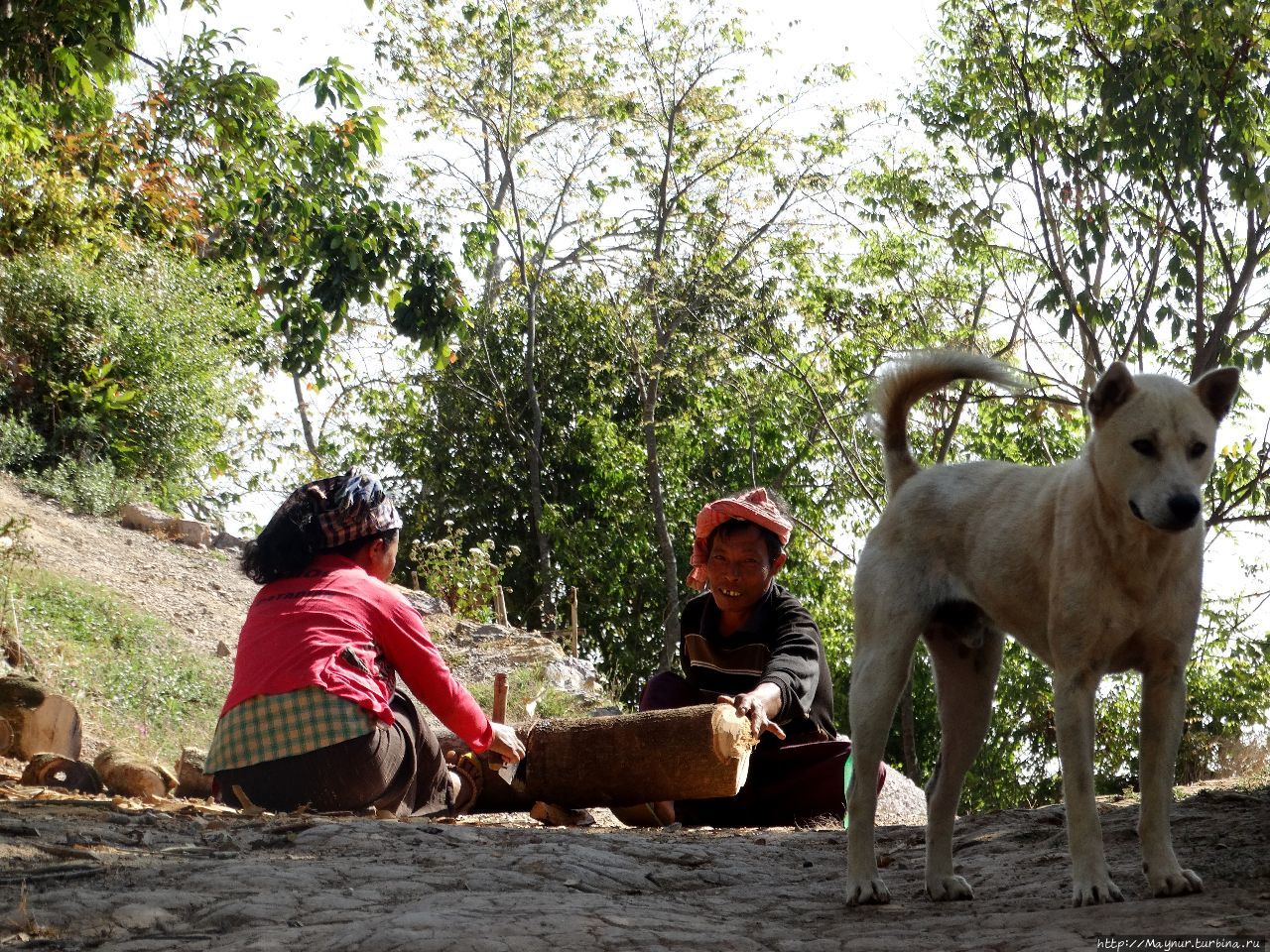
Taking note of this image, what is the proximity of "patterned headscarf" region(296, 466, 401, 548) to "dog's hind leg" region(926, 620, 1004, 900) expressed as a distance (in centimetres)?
241

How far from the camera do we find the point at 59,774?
18.5ft

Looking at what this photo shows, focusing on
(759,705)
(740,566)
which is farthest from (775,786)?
(740,566)

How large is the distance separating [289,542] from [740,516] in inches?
85.4

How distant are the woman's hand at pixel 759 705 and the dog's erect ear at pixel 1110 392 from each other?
7.68 ft

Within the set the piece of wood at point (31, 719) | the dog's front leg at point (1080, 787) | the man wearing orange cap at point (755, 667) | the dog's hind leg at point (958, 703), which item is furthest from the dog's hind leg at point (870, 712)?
the piece of wood at point (31, 719)

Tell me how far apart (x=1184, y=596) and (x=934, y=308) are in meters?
13.1

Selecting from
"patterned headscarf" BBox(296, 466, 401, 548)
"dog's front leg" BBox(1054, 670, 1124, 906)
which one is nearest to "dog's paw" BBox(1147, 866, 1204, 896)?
"dog's front leg" BBox(1054, 670, 1124, 906)

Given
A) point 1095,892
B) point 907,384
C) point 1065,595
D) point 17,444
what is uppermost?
point 17,444

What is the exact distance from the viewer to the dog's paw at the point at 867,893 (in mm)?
3902

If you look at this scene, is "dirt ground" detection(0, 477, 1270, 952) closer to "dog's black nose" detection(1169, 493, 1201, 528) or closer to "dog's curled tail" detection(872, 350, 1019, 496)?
"dog's black nose" detection(1169, 493, 1201, 528)

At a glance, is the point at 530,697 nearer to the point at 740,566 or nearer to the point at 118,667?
the point at 118,667

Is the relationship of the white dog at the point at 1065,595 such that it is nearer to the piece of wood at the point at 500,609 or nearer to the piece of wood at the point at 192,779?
the piece of wood at the point at 192,779

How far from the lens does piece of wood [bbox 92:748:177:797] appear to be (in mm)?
5824

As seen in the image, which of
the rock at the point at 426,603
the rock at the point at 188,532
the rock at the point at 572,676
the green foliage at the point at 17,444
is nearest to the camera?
the rock at the point at 572,676
